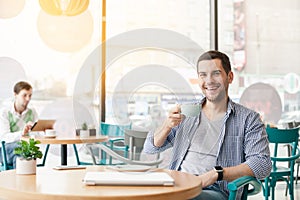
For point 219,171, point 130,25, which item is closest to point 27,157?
point 219,171

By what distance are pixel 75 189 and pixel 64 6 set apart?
3.59 meters

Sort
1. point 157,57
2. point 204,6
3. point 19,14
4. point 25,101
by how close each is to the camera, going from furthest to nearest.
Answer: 1. point 204,6
2. point 19,14
3. point 25,101
4. point 157,57

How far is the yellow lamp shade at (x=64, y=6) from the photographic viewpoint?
4.76 meters

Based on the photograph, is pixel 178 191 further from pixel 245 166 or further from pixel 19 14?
pixel 19 14

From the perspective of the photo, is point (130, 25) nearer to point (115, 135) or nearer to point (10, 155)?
point (115, 135)

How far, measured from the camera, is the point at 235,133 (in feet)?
7.14

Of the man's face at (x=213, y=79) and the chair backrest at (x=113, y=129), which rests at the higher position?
the man's face at (x=213, y=79)

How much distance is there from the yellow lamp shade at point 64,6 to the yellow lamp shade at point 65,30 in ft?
0.23

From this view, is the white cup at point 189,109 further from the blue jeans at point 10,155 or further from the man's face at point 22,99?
the man's face at point 22,99

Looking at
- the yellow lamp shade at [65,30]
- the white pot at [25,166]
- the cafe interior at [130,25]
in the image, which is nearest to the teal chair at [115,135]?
the white pot at [25,166]

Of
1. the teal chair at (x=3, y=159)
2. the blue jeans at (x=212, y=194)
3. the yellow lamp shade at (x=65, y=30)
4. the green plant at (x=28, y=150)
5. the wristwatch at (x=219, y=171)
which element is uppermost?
the yellow lamp shade at (x=65, y=30)

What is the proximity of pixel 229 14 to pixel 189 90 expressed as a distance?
442 cm

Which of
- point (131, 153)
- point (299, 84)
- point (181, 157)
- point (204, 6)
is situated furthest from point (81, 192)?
point (299, 84)

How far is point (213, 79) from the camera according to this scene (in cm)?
187
